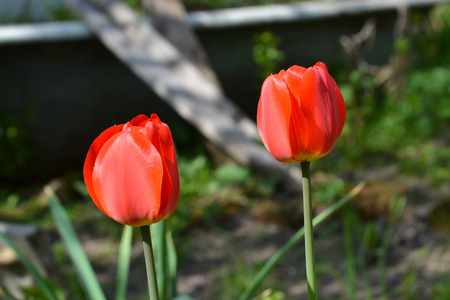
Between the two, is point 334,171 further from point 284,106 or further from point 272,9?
point 284,106

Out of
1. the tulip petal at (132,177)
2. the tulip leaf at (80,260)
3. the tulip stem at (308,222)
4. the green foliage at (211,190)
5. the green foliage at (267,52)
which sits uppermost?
the tulip petal at (132,177)

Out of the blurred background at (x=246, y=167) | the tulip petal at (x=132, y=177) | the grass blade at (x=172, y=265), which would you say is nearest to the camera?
the tulip petal at (x=132, y=177)

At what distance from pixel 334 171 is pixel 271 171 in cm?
52

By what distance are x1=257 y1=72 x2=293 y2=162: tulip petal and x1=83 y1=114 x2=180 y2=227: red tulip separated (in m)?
0.11

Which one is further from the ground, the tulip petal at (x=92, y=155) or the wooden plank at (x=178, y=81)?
the tulip petal at (x=92, y=155)

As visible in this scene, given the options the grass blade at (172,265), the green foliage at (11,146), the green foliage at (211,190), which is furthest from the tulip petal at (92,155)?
the green foliage at (11,146)

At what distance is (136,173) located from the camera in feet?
1.78

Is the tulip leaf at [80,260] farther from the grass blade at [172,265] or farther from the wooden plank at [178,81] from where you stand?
the wooden plank at [178,81]

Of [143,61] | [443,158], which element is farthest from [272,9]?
[443,158]

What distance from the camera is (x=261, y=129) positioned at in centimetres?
63

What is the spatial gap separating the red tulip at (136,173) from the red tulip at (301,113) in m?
0.11

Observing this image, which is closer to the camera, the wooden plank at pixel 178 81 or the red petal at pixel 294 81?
the red petal at pixel 294 81

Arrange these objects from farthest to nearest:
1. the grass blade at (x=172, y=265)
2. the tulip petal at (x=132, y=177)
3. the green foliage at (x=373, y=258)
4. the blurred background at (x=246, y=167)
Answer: the blurred background at (x=246, y=167) < the green foliage at (x=373, y=258) < the grass blade at (x=172, y=265) < the tulip petal at (x=132, y=177)

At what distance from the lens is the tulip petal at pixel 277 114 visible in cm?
60
